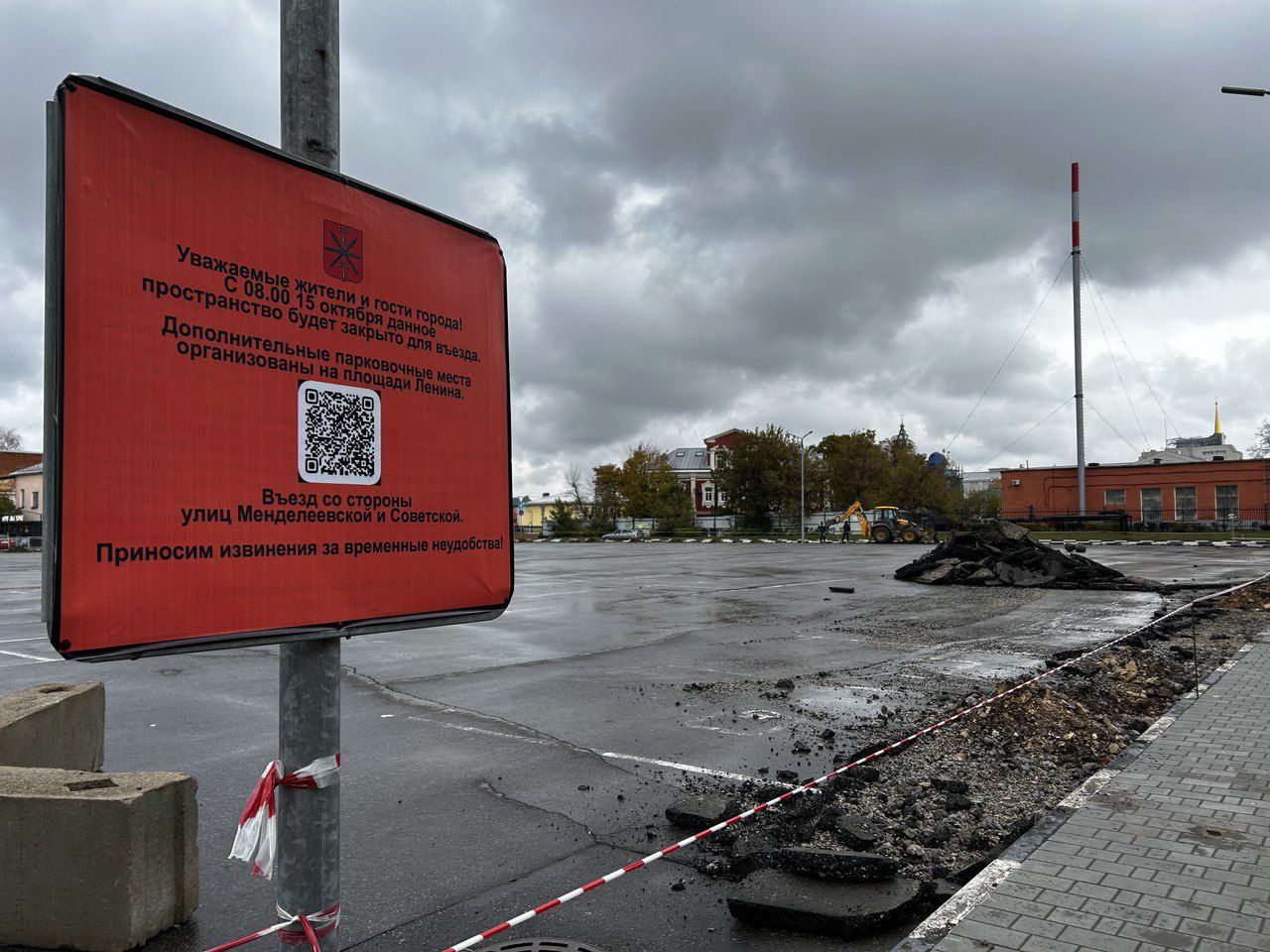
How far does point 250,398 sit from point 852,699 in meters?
7.56

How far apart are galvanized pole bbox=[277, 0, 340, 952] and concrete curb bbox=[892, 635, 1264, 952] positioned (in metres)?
2.45

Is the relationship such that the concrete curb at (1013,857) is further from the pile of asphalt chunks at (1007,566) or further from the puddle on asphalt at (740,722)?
the pile of asphalt chunks at (1007,566)

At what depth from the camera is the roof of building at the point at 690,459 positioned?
123394 mm

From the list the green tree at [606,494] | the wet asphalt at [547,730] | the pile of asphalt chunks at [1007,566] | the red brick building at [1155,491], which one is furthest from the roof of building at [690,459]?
the wet asphalt at [547,730]

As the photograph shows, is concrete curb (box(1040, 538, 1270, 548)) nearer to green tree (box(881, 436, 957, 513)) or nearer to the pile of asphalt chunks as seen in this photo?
green tree (box(881, 436, 957, 513))

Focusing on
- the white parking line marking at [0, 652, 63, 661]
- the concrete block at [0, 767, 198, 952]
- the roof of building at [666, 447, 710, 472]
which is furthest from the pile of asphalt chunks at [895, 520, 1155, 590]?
the roof of building at [666, 447, 710, 472]

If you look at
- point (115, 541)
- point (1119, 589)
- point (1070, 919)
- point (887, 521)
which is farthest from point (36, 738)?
point (887, 521)

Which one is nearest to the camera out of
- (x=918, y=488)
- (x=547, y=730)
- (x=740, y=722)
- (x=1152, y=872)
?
(x=1152, y=872)

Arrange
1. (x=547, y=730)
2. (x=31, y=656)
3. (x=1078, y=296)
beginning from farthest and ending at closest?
(x=1078, y=296) → (x=31, y=656) → (x=547, y=730)

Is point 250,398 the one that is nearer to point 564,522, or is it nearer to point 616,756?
point 616,756

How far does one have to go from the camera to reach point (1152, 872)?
4.18m

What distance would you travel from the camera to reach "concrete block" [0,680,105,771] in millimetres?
4867

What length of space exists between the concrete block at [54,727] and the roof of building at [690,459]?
11660cm

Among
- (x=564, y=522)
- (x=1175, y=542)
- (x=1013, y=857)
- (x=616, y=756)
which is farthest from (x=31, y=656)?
(x=564, y=522)
